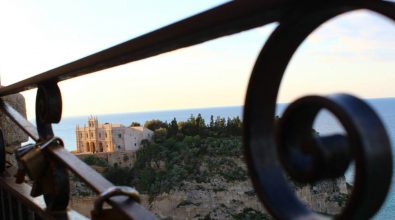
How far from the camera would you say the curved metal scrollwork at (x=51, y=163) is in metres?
0.93

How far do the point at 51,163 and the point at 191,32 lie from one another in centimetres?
57

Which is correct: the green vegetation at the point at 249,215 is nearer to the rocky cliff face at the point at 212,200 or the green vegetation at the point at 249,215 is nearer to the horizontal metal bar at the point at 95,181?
the rocky cliff face at the point at 212,200

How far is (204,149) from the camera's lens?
30.8 metres

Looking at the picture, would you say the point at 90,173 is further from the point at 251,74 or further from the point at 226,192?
the point at 226,192

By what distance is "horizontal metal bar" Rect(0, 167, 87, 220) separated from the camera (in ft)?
3.02

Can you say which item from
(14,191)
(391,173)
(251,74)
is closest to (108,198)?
(251,74)

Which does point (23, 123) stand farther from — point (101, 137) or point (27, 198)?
point (101, 137)

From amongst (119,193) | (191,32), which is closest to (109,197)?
(119,193)

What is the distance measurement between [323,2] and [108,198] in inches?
16.4

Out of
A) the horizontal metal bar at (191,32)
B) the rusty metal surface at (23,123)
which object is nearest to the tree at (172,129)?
the rusty metal surface at (23,123)

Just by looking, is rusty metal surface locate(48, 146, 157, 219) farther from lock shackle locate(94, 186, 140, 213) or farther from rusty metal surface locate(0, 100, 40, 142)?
rusty metal surface locate(0, 100, 40, 142)

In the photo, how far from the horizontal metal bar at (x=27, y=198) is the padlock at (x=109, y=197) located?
0.20 metres

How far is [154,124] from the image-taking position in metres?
30.9

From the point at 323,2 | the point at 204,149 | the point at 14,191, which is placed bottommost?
the point at 204,149
